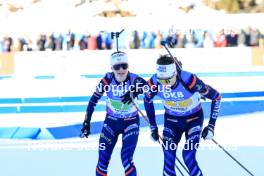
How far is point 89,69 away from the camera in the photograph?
9797 millimetres

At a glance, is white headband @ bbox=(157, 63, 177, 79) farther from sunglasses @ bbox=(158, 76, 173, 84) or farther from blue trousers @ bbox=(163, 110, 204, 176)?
blue trousers @ bbox=(163, 110, 204, 176)

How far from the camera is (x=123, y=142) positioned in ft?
18.4

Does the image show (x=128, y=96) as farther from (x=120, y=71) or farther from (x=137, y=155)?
(x=137, y=155)

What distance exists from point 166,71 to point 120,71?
0.50 m

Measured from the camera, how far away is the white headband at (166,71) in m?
5.21

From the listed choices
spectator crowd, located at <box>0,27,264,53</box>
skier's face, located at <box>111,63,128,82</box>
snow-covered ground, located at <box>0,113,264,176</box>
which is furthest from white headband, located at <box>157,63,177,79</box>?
spectator crowd, located at <box>0,27,264,53</box>

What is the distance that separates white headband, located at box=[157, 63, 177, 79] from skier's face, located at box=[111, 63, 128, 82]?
0.39 metres

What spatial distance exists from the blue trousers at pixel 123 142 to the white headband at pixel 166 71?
643 millimetres

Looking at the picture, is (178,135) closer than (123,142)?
Yes

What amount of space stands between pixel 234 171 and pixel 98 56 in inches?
155

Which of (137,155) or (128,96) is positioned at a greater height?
(128,96)

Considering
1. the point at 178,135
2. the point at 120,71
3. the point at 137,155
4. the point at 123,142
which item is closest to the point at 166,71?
the point at 120,71

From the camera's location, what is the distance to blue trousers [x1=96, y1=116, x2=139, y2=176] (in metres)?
5.54

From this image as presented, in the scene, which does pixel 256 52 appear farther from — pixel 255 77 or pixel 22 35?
pixel 22 35
